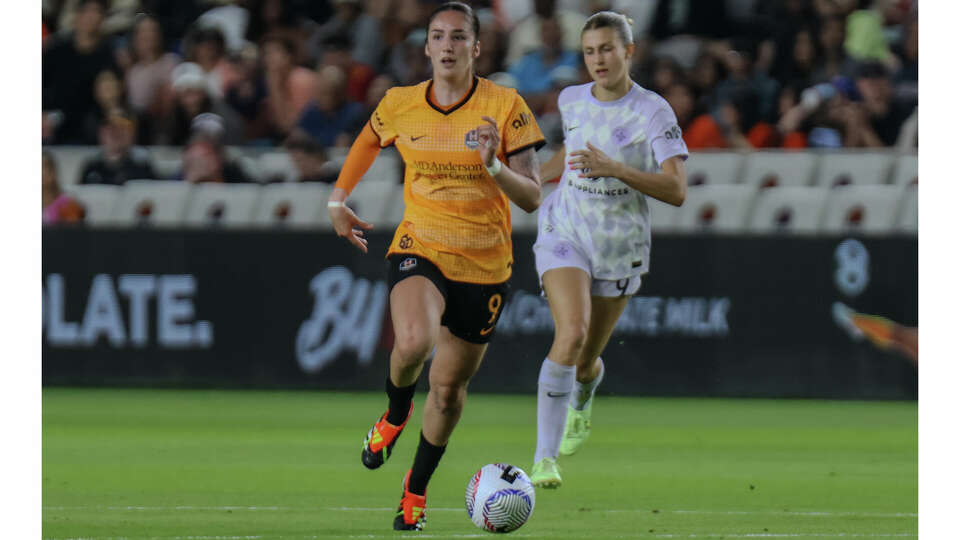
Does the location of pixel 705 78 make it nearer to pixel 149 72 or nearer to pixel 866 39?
pixel 866 39

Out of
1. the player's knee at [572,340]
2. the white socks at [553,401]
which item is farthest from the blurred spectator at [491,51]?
the white socks at [553,401]

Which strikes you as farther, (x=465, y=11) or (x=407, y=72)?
(x=407, y=72)

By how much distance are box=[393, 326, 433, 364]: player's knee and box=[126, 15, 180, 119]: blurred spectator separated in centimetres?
995

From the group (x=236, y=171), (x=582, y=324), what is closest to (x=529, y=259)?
(x=236, y=171)

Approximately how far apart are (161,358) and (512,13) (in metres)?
5.40

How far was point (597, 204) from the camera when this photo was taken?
915cm

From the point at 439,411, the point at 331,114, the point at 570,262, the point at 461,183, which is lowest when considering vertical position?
the point at 439,411

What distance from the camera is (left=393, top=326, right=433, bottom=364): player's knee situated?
7.79m

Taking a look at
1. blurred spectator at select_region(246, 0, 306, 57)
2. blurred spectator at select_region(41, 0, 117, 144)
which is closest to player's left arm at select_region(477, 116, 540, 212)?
blurred spectator at select_region(41, 0, 117, 144)

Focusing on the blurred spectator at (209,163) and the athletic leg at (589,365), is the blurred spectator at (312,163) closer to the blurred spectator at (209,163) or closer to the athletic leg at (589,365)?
the blurred spectator at (209,163)

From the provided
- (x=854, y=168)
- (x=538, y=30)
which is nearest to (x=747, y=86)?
(x=854, y=168)

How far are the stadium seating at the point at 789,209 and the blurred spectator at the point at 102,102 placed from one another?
21.6ft

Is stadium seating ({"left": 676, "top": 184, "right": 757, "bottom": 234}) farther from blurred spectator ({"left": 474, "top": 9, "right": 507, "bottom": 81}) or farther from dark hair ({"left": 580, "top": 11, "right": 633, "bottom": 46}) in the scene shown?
dark hair ({"left": 580, "top": 11, "right": 633, "bottom": 46})

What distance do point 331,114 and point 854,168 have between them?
5024 mm
